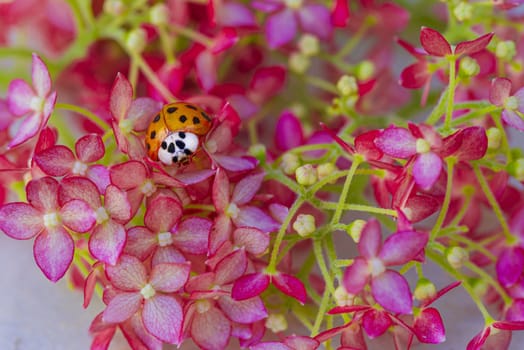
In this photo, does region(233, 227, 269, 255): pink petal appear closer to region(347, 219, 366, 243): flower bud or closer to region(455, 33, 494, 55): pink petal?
region(347, 219, 366, 243): flower bud

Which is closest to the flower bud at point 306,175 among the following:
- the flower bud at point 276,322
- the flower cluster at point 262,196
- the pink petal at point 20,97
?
the flower cluster at point 262,196

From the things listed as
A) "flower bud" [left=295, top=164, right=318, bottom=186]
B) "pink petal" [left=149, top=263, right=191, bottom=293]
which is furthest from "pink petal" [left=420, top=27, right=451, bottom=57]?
"pink petal" [left=149, top=263, right=191, bottom=293]

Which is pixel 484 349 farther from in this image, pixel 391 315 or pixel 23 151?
pixel 23 151

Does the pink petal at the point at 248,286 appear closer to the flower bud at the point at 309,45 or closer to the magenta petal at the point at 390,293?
the magenta petal at the point at 390,293

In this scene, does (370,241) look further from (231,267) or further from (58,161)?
(58,161)

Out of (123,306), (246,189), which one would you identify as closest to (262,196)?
(246,189)
